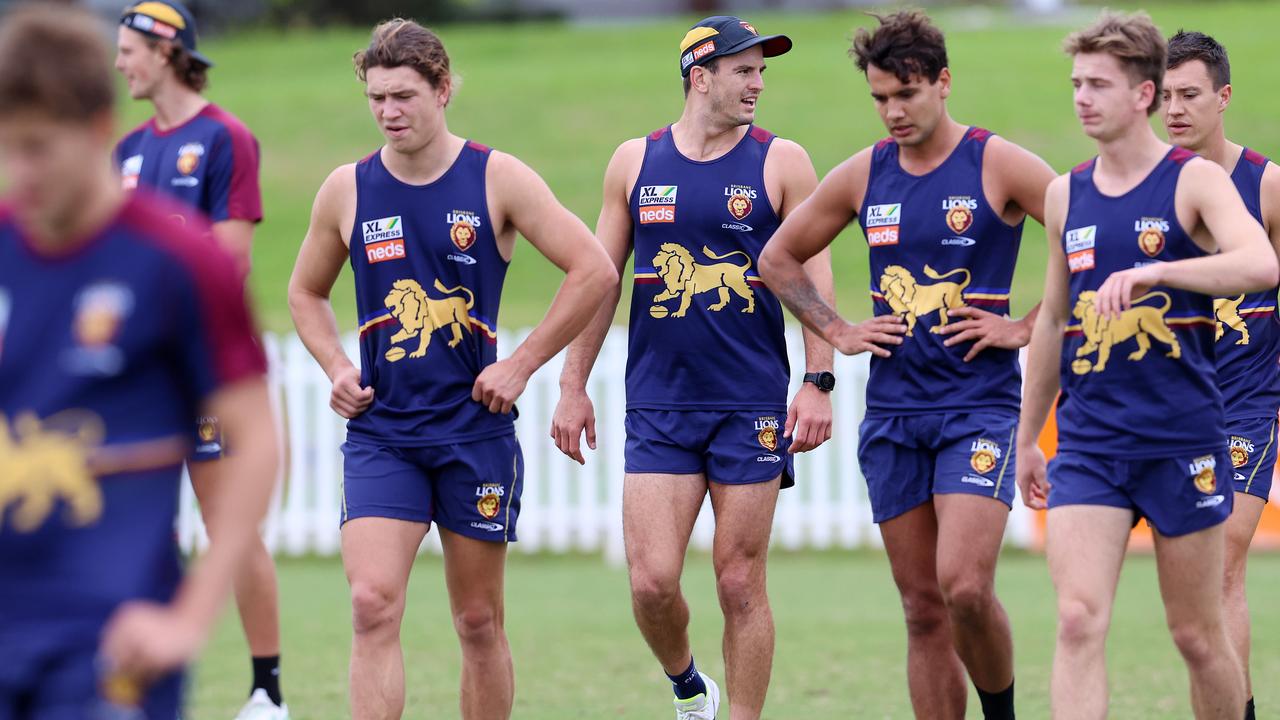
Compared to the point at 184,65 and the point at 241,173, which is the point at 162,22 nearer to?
the point at 184,65

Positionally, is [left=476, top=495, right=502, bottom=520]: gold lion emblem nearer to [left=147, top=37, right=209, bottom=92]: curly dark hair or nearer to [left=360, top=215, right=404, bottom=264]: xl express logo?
[left=360, top=215, right=404, bottom=264]: xl express logo

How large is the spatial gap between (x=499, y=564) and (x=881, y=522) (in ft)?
4.58

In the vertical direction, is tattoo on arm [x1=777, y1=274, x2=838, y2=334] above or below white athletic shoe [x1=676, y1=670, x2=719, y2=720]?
above

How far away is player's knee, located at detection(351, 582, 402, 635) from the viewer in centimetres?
580

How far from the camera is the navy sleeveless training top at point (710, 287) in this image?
6.61 meters

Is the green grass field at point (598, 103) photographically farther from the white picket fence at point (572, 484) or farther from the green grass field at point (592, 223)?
the white picket fence at point (572, 484)

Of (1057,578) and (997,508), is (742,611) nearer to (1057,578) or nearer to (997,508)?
(997,508)

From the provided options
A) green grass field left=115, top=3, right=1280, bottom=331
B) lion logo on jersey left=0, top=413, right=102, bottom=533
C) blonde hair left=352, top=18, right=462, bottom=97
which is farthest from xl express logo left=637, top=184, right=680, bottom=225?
green grass field left=115, top=3, right=1280, bottom=331

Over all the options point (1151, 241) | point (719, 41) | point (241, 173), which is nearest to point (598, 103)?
point (241, 173)

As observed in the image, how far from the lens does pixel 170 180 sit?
721 centimetres

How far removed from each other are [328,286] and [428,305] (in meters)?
0.59

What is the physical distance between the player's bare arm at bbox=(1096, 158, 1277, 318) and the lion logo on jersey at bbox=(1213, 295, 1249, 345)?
148 centimetres

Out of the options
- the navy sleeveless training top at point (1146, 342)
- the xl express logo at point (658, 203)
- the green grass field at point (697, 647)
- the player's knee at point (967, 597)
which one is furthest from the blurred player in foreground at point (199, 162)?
the navy sleeveless training top at point (1146, 342)

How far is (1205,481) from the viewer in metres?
5.25
